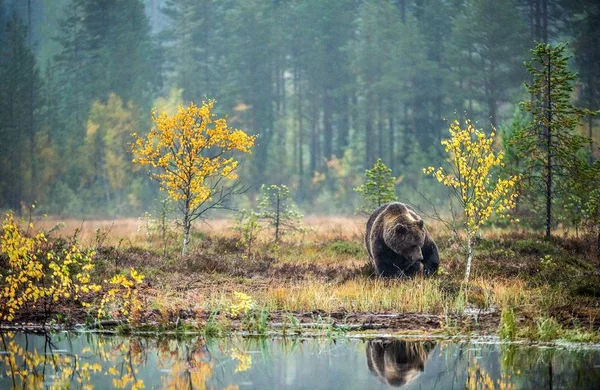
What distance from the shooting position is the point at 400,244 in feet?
56.7

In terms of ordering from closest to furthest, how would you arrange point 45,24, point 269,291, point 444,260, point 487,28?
1. point 269,291
2. point 444,260
3. point 487,28
4. point 45,24

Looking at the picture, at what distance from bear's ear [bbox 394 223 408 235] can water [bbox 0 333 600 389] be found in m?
4.96

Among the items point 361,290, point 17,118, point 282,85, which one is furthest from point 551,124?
point 282,85

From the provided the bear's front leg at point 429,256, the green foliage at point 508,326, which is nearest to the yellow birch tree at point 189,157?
the bear's front leg at point 429,256

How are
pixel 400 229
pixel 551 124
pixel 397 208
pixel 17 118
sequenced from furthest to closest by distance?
pixel 17 118 < pixel 551 124 < pixel 397 208 < pixel 400 229

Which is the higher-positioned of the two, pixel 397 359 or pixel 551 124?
pixel 551 124

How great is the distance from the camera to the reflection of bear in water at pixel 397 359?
10148 millimetres

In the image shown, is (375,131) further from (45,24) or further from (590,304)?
(590,304)

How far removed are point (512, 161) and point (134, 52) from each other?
44.7 metres

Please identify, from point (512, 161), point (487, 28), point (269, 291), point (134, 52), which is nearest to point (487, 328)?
point (269, 291)

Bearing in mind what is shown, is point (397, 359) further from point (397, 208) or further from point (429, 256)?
point (397, 208)

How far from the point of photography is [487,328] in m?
13.1

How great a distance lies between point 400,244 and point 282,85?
192ft

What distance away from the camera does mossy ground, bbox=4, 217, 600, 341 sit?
13.3m
